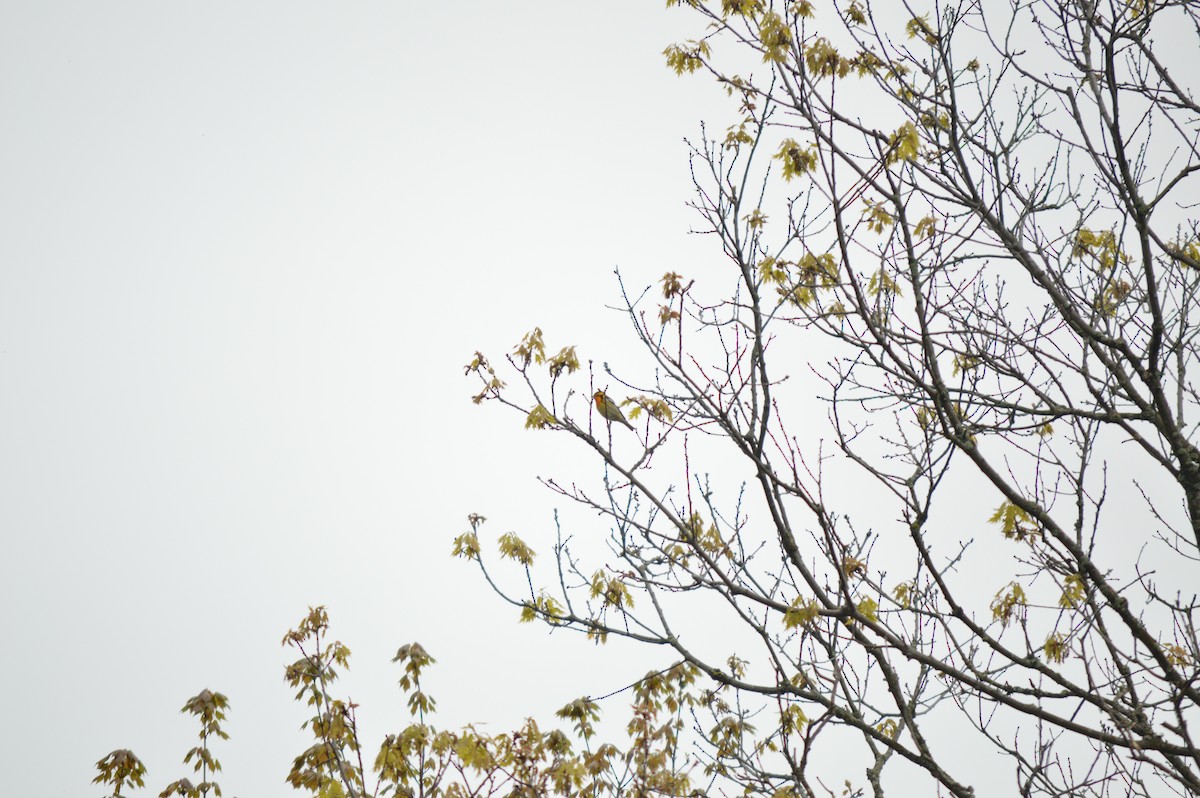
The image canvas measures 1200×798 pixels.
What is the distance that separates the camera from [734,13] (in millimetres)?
4863

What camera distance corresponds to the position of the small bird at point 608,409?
4.72 meters

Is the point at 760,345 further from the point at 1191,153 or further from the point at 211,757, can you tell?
the point at 211,757

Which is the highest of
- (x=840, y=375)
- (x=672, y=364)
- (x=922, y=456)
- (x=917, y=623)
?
(x=672, y=364)

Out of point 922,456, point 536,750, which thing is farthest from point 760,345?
point 536,750

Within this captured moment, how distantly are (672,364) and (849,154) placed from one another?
1.51 metres

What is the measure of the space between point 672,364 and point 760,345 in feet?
1.97

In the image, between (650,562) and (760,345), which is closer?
(760,345)

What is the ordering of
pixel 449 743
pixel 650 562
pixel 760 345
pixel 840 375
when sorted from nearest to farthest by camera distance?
1. pixel 760 345
2. pixel 840 375
3. pixel 650 562
4. pixel 449 743

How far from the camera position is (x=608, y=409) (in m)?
4.73

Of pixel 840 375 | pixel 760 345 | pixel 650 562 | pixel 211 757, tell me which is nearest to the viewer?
pixel 760 345

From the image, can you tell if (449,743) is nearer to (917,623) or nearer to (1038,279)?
(917,623)

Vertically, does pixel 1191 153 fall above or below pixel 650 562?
above

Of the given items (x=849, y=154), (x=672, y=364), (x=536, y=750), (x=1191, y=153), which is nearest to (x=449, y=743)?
(x=536, y=750)

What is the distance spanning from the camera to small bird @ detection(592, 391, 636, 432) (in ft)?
15.5
